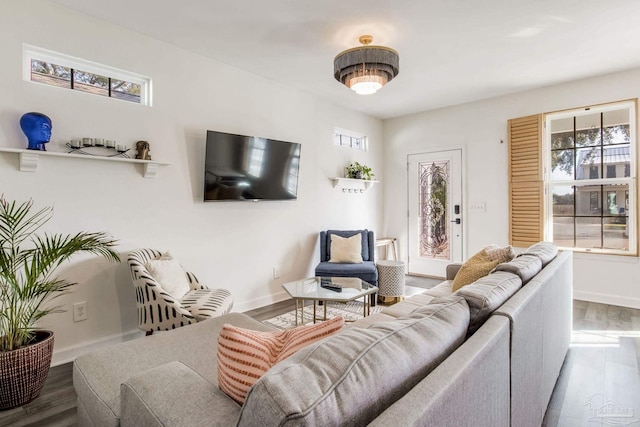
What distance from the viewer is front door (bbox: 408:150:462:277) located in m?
5.15

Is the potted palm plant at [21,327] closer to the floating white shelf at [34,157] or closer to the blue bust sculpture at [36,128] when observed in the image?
the floating white shelf at [34,157]

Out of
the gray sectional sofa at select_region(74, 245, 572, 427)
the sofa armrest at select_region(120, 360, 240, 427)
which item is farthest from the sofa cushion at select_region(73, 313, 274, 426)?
the sofa armrest at select_region(120, 360, 240, 427)

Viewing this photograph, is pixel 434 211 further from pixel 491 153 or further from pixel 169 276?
pixel 169 276

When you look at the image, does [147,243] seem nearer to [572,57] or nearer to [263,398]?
[263,398]

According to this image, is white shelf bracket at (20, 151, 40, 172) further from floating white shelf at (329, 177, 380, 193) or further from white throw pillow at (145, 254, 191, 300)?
floating white shelf at (329, 177, 380, 193)

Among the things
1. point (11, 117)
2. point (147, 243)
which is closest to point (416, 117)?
point (147, 243)

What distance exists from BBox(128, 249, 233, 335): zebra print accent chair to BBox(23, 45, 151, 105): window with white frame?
1351mm

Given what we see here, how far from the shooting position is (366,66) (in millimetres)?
2844

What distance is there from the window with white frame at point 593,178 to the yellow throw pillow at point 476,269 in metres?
2.47

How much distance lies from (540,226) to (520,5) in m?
2.80

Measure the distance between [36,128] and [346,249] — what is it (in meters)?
3.14

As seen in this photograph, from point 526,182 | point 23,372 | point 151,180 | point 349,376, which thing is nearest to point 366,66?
point 151,180

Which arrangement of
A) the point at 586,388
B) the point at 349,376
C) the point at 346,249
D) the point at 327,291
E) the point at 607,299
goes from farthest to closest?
the point at 346,249 → the point at 607,299 → the point at 327,291 → the point at 586,388 → the point at 349,376

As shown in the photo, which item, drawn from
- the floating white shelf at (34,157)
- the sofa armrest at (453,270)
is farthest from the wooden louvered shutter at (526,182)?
the floating white shelf at (34,157)
